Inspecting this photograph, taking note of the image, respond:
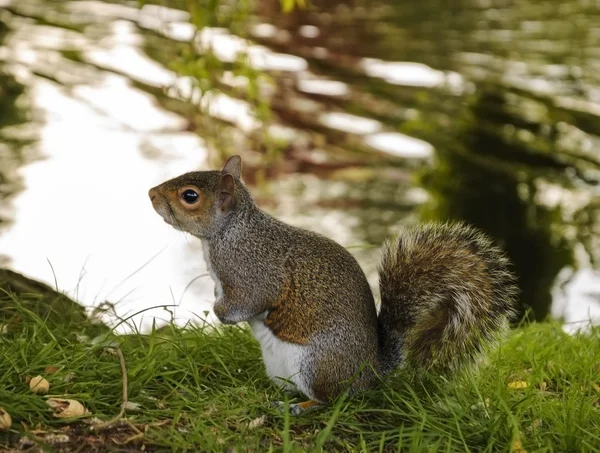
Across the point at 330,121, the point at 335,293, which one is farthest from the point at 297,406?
the point at 330,121

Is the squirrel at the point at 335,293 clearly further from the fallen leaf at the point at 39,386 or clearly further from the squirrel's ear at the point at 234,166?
the fallen leaf at the point at 39,386

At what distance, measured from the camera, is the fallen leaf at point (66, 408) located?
2598 mm

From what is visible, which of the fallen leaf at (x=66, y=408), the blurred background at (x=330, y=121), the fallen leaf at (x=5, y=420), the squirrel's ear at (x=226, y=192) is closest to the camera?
the fallen leaf at (x=5, y=420)

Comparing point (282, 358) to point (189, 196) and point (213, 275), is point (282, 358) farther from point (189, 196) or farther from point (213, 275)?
point (189, 196)

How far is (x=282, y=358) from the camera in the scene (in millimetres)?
2830

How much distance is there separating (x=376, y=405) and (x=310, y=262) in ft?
1.53

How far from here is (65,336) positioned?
310cm

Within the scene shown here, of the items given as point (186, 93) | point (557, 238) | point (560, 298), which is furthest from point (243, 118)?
point (560, 298)

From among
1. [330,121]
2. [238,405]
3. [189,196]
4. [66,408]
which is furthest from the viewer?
[330,121]

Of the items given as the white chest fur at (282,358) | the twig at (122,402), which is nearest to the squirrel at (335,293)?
the white chest fur at (282,358)

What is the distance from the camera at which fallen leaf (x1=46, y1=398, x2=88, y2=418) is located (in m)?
2.60

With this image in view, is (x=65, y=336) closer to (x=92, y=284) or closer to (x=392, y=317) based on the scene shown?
(x=392, y=317)

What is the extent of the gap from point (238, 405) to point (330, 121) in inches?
212

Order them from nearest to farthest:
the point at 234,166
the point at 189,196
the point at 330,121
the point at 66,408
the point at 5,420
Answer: the point at 5,420, the point at 66,408, the point at 189,196, the point at 234,166, the point at 330,121
